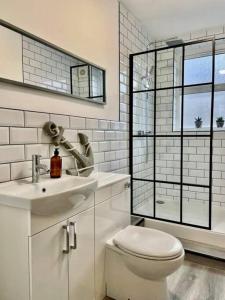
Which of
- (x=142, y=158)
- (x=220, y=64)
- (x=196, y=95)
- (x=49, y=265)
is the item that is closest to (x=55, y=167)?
(x=49, y=265)

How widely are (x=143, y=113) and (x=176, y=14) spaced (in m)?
1.15

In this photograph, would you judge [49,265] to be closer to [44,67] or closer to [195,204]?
[44,67]

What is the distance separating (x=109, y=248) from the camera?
5.08ft

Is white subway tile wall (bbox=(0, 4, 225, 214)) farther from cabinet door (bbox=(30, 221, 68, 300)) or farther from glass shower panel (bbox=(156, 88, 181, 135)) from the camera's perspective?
cabinet door (bbox=(30, 221, 68, 300))

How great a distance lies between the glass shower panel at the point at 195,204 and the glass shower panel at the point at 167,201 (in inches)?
3.4

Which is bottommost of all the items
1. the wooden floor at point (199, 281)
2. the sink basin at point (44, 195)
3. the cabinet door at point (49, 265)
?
the wooden floor at point (199, 281)

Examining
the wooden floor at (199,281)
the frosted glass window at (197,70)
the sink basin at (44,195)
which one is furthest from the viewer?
Answer: the frosted glass window at (197,70)

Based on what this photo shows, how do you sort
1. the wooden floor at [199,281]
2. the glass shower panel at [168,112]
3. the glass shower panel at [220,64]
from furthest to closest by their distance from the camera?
1. the glass shower panel at [220,64]
2. the glass shower panel at [168,112]
3. the wooden floor at [199,281]

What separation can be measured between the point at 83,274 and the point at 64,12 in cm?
174

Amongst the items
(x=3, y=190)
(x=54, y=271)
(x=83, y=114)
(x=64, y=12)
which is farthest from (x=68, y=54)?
(x=54, y=271)

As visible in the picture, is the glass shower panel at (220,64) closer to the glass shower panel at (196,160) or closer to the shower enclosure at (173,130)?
the shower enclosure at (173,130)

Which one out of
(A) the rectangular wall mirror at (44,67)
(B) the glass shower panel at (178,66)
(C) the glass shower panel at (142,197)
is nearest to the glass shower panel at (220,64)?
(B) the glass shower panel at (178,66)

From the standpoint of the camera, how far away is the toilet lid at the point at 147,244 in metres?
1.37

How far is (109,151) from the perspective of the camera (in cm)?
218
